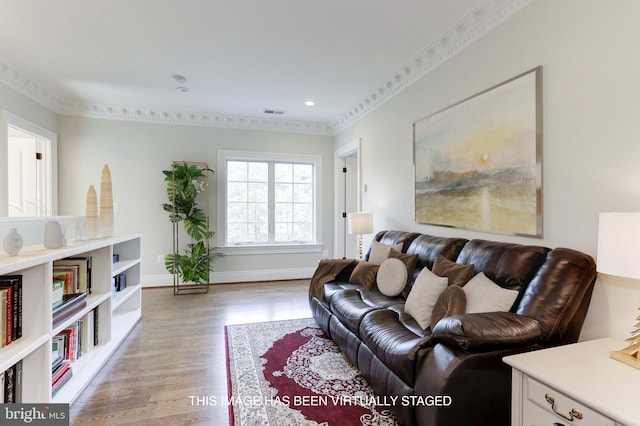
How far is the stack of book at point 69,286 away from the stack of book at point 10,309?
25 centimetres

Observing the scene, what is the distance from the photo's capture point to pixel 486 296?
71.0 inches

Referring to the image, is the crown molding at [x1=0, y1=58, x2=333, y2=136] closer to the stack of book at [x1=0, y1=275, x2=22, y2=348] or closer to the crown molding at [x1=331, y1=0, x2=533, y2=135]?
the crown molding at [x1=331, y1=0, x2=533, y2=135]

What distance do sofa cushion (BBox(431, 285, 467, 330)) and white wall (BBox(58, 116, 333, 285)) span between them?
12.5ft

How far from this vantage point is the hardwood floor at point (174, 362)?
1.88 meters

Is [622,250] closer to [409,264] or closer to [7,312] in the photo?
[409,264]

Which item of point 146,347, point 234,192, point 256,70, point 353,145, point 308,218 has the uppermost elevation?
point 256,70

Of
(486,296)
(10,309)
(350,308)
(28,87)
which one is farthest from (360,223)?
(28,87)

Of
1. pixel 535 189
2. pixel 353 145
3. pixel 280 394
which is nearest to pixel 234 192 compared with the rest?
pixel 353 145

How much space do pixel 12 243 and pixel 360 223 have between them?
3079mm

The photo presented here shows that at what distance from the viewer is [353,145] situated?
191 inches

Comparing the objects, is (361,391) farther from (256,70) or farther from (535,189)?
(256,70)

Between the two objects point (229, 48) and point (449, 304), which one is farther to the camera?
point (229, 48)

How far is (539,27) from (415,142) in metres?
1.40

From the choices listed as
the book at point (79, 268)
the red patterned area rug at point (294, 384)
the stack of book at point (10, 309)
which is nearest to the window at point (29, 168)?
the book at point (79, 268)
